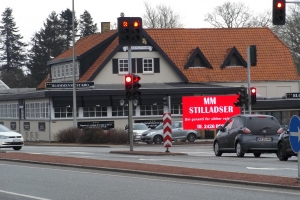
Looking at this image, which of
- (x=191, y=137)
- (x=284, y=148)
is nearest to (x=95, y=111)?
(x=191, y=137)

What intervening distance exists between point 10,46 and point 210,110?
74851mm

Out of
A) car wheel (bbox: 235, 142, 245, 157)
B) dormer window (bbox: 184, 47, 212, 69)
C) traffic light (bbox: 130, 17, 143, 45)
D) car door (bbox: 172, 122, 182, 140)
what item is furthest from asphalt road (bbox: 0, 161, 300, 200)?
dormer window (bbox: 184, 47, 212, 69)

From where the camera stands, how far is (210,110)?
54.1 meters

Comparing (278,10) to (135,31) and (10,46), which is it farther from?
(10,46)

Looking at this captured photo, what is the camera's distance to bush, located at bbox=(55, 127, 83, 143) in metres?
54.1

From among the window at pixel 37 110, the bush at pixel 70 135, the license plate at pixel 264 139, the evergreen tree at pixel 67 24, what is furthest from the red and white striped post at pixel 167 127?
the evergreen tree at pixel 67 24

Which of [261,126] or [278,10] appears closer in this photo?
[278,10]

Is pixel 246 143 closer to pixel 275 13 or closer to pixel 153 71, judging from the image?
pixel 275 13

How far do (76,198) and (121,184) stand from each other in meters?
2.79

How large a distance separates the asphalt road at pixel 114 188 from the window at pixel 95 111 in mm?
40065

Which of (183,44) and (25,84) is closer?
(183,44)

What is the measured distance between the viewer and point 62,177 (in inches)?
754

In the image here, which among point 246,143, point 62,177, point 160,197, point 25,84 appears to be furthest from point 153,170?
point 25,84

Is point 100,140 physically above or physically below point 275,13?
below
